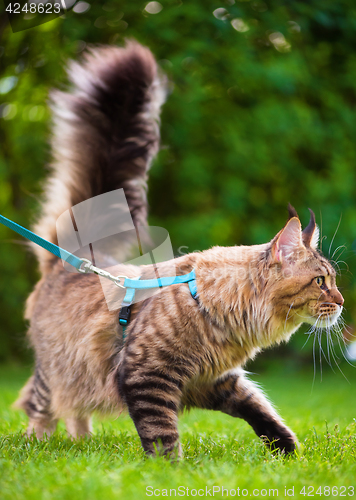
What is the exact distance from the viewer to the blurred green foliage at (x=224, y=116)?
591 centimetres

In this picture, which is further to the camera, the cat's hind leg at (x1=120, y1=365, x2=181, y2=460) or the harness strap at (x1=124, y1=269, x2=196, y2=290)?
the harness strap at (x1=124, y1=269, x2=196, y2=290)

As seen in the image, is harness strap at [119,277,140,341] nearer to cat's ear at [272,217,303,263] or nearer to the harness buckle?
the harness buckle

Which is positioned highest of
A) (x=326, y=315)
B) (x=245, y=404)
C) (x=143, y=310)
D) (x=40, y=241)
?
(x=40, y=241)

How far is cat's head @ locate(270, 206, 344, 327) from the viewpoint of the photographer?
7.64ft

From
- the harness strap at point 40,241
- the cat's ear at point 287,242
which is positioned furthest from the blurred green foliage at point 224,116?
the cat's ear at point 287,242

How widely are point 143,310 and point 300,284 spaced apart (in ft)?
2.66

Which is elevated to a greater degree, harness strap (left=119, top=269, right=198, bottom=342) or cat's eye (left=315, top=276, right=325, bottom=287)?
harness strap (left=119, top=269, right=198, bottom=342)

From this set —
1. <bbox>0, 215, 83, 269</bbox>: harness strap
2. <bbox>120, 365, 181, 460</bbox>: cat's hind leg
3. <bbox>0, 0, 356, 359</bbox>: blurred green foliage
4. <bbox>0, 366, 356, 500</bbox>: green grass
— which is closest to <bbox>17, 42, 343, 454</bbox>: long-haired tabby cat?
<bbox>120, 365, 181, 460</bbox>: cat's hind leg

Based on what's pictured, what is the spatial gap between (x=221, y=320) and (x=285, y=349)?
22.4 ft

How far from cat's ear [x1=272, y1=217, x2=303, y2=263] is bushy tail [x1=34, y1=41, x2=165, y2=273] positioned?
53.3 inches

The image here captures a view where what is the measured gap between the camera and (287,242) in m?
2.33

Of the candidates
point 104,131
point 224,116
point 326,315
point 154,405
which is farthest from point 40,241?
point 224,116

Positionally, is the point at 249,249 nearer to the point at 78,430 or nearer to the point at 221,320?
the point at 221,320

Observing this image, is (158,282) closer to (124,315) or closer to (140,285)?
(140,285)
